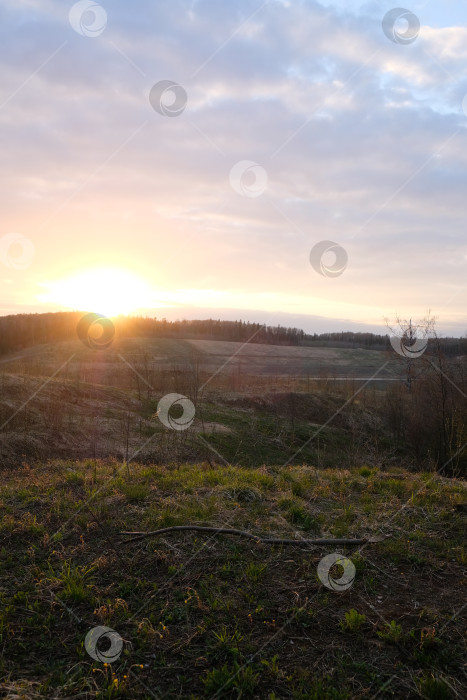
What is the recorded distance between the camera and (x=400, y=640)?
3303mm

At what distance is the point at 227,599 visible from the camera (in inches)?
150

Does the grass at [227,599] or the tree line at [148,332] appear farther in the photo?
the tree line at [148,332]

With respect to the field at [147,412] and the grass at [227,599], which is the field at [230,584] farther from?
the field at [147,412]

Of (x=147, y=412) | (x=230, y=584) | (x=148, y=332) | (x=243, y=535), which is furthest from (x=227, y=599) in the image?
(x=148, y=332)

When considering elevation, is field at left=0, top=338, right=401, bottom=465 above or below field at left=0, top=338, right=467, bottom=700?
below

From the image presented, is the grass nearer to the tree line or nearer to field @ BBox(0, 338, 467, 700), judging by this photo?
field @ BBox(0, 338, 467, 700)

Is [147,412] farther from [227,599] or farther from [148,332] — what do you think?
[148,332]

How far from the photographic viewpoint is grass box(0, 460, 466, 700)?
2973 millimetres

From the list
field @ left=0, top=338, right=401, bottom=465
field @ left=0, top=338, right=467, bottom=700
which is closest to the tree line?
field @ left=0, top=338, right=401, bottom=465

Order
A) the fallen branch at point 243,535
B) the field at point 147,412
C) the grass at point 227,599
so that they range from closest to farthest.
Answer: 1. the grass at point 227,599
2. the fallen branch at point 243,535
3. the field at point 147,412

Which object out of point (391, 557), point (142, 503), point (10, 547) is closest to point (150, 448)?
point (142, 503)

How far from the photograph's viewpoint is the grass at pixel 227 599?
9.75ft

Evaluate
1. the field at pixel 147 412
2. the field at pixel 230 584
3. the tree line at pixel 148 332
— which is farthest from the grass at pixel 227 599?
the tree line at pixel 148 332

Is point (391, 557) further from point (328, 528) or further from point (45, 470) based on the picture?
point (45, 470)
